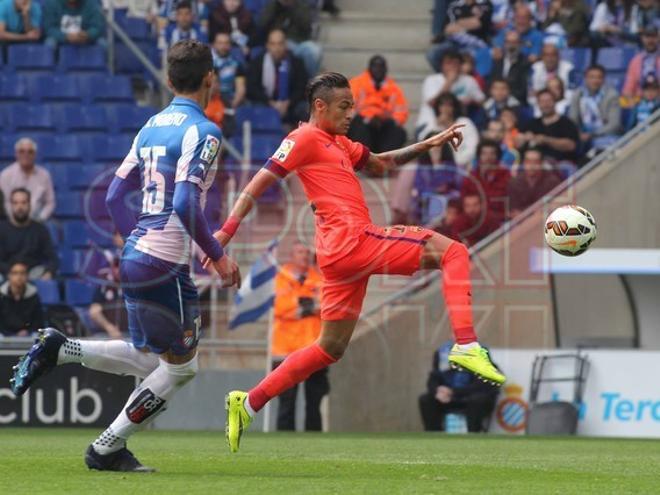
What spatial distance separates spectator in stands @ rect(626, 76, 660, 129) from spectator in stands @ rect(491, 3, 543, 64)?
69.8 inches

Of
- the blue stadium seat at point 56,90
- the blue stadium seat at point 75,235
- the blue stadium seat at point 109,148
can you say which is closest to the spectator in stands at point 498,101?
the blue stadium seat at point 109,148

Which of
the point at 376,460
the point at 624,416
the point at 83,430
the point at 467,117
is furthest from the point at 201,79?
the point at 467,117

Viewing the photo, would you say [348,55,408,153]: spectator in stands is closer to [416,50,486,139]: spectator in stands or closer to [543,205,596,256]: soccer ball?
[416,50,486,139]: spectator in stands

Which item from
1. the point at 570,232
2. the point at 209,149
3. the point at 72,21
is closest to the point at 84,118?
the point at 72,21

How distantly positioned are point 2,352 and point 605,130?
7.32 m

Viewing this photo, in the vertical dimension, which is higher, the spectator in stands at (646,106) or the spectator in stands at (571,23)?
the spectator in stands at (571,23)

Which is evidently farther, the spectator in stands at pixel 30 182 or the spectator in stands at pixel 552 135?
the spectator in stands at pixel 552 135

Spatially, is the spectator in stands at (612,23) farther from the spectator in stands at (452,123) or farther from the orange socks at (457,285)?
the orange socks at (457,285)

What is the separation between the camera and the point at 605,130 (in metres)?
19.2

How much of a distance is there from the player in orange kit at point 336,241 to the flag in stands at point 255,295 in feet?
24.7

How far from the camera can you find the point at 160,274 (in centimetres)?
862

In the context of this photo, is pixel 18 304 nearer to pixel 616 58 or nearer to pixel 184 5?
pixel 184 5

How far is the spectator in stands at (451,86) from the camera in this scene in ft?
65.0

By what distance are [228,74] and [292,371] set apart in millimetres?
10951
